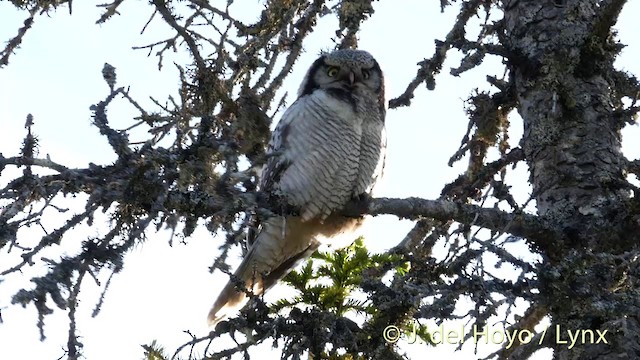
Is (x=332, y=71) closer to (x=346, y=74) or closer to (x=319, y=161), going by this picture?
(x=346, y=74)

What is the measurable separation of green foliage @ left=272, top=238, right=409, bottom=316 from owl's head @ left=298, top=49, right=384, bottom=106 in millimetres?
1238

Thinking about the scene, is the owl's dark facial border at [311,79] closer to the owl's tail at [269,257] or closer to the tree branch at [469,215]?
the owl's tail at [269,257]

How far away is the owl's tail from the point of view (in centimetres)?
450

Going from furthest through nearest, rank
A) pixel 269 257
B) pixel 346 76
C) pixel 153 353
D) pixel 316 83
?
pixel 316 83 < pixel 346 76 < pixel 269 257 < pixel 153 353

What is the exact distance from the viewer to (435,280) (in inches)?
116

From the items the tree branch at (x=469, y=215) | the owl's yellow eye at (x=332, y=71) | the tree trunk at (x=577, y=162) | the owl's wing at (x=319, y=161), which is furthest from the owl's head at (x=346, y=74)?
the tree branch at (x=469, y=215)

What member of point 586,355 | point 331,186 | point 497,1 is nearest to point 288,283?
point 331,186

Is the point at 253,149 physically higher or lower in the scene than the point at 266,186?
lower

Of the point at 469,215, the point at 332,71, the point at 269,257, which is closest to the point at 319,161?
the point at 269,257

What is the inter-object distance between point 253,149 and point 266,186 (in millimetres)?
1714

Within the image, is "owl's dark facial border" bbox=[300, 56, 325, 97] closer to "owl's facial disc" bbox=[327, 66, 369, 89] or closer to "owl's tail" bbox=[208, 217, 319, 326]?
"owl's facial disc" bbox=[327, 66, 369, 89]

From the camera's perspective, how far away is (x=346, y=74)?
4801 mm

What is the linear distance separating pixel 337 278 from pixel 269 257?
3.41 ft

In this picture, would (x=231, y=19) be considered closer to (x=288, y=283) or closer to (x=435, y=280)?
(x=288, y=283)
